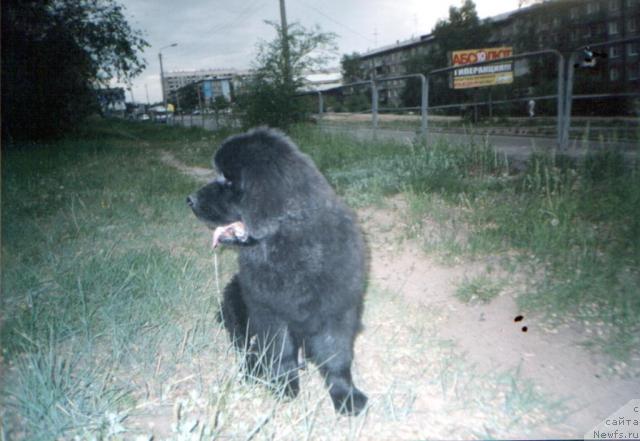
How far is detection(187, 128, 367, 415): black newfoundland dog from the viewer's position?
77.4 inches

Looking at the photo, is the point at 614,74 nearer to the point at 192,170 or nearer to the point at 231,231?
the point at 231,231

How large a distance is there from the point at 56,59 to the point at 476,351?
55.8 ft

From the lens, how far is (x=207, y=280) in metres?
3.42

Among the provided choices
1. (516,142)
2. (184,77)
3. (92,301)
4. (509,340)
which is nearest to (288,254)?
(509,340)

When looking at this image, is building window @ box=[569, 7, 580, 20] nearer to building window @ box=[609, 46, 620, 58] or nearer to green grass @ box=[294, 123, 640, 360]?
building window @ box=[609, 46, 620, 58]

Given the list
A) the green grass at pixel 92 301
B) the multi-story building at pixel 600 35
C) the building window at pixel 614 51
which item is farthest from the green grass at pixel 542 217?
the green grass at pixel 92 301

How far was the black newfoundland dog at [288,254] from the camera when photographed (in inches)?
77.4

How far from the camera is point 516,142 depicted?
851cm

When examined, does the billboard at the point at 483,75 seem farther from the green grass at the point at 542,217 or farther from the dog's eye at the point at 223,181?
the dog's eye at the point at 223,181

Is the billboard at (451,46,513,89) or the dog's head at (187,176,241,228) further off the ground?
the billboard at (451,46,513,89)

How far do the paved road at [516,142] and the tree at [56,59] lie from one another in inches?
327

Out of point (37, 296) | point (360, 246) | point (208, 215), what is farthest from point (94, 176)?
point (360, 246)

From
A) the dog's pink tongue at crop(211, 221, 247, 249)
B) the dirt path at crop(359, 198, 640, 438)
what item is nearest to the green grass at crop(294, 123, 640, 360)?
the dirt path at crop(359, 198, 640, 438)

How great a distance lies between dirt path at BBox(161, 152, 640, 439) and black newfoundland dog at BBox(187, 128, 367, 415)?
37cm
